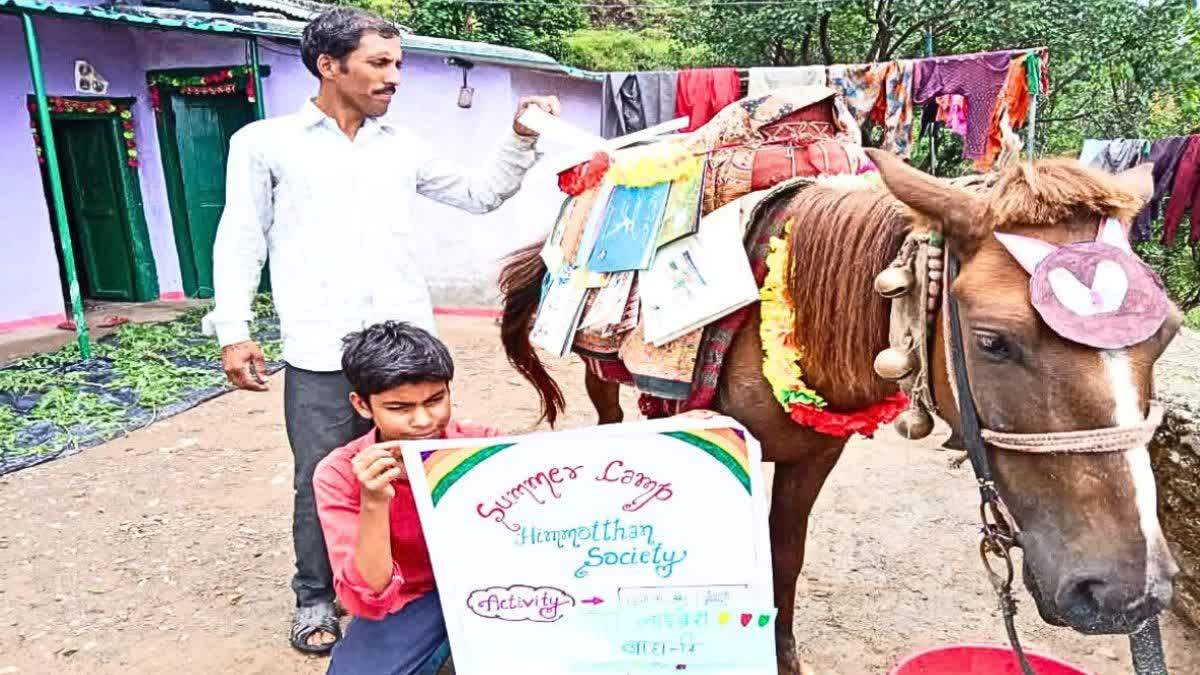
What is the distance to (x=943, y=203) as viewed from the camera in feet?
4.48

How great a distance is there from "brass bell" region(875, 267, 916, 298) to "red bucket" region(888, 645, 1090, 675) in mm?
1006

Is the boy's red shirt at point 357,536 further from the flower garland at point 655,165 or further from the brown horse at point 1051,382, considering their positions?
the brown horse at point 1051,382

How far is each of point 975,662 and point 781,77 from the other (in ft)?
19.1

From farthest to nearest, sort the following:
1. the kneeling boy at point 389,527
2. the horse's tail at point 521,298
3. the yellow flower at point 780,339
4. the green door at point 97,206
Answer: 1. the green door at point 97,206
2. the horse's tail at point 521,298
3. the yellow flower at point 780,339
4. the kneeling boy at point 389,527

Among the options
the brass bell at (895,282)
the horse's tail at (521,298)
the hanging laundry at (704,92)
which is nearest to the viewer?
the brass bell at (895,282)

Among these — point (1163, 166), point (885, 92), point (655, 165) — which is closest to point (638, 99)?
point (885, 92)

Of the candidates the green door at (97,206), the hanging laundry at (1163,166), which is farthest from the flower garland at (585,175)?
the green door at (97,206)

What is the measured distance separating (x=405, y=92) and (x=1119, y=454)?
7.84 meters

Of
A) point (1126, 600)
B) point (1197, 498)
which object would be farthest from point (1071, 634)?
point (1126, 600)

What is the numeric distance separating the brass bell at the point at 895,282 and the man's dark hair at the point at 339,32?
5.05 ft

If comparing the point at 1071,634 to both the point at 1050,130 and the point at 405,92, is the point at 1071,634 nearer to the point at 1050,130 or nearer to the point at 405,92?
the point at 405,92

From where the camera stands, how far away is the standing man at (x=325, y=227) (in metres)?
2.26

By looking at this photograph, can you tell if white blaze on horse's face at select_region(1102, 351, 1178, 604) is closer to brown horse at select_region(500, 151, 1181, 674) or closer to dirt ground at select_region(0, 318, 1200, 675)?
brown horse at select_region(500, 151, 1181, 674)

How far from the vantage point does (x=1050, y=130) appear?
10.7m
